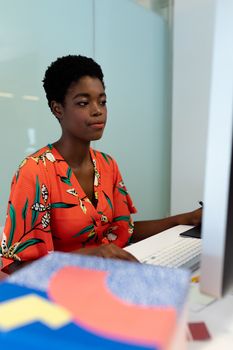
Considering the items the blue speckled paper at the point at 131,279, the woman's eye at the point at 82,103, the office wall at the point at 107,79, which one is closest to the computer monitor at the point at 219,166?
the blue speckled paper at the point at 131,279

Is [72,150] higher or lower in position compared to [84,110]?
lower

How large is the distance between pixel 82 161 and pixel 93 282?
2.75 feet

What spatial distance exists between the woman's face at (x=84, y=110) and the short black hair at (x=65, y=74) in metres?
0.02

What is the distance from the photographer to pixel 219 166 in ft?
1.42

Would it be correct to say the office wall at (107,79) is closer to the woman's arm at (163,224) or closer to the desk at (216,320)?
the woman's arm at (163,224)

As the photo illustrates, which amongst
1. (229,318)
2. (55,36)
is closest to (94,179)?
(229,318)

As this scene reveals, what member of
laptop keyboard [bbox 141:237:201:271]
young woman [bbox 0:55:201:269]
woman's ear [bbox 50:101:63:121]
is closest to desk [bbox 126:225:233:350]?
laptop keyboard [bbox 141:237:201:271]

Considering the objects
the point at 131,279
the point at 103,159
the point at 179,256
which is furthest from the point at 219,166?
the point at 103,159

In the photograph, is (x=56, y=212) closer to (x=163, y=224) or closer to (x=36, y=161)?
(x=36, y=161)

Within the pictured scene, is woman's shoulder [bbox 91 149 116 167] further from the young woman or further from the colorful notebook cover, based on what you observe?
the colorful notebook cover

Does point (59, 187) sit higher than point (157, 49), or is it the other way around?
point (157, 49)

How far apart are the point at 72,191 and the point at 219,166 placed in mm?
716

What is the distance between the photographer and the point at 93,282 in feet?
1.35

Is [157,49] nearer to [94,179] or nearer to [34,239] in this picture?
[94,179]
